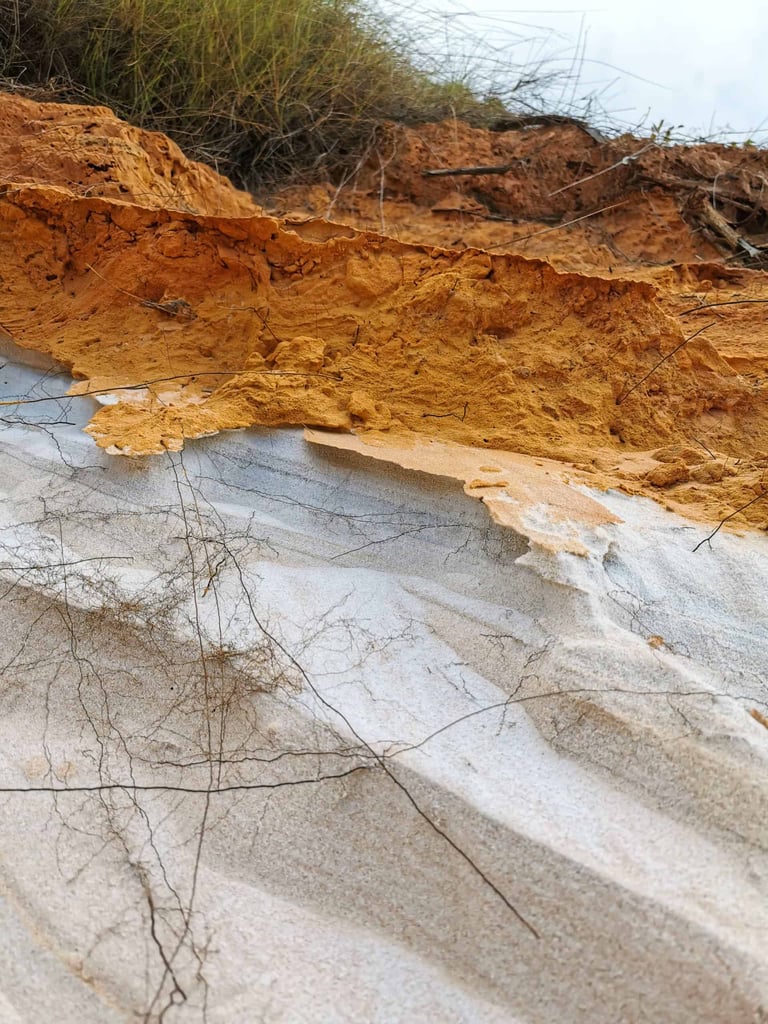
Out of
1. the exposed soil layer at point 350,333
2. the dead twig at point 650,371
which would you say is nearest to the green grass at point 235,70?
the exposed soil layer at point 350,333

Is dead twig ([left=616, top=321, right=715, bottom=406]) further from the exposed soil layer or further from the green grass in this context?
the green grass

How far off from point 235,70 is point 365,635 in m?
4.12

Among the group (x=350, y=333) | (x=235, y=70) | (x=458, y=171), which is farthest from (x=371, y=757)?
(x=235, y=70)

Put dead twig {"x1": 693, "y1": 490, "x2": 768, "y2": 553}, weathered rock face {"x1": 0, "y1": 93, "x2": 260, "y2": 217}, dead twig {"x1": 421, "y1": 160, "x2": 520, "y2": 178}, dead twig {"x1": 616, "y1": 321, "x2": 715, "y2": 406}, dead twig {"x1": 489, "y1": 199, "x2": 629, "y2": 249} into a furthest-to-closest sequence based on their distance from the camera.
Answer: dead twig {"x1": 421, "y1": 160, "x2": 520, "y2": 178}
dead twig {"x1": 489, "y1": 199, "x2": 629, "y2": 249}
weathered rock face {"x1": 0, "y1": 93, "x2": 260, "y2": 217}
dead twig {"x1": 616, "y1": 321, "x2": 715, "y2": 406}
dead twig {"x1": 693, "y1": 490, "x2": 768, "y2": 553}

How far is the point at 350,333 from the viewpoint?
2998 millimetres

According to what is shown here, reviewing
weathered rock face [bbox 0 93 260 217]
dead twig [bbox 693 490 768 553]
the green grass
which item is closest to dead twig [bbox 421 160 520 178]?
the green grass

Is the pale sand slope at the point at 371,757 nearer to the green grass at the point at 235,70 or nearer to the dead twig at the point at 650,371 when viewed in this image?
the dead twig at the point at 650,371

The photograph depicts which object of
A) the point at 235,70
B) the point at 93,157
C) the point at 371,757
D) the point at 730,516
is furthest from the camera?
the point at 235,70

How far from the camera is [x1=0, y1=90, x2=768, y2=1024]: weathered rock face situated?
1.37 m

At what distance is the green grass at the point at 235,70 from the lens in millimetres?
4430

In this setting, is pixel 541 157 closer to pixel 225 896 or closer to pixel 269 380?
pixel 269 380

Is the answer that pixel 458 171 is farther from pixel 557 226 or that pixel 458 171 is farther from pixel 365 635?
pixel 365 635

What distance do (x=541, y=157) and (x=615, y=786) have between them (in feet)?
15.1

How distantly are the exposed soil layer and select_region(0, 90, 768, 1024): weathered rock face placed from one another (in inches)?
0.6
